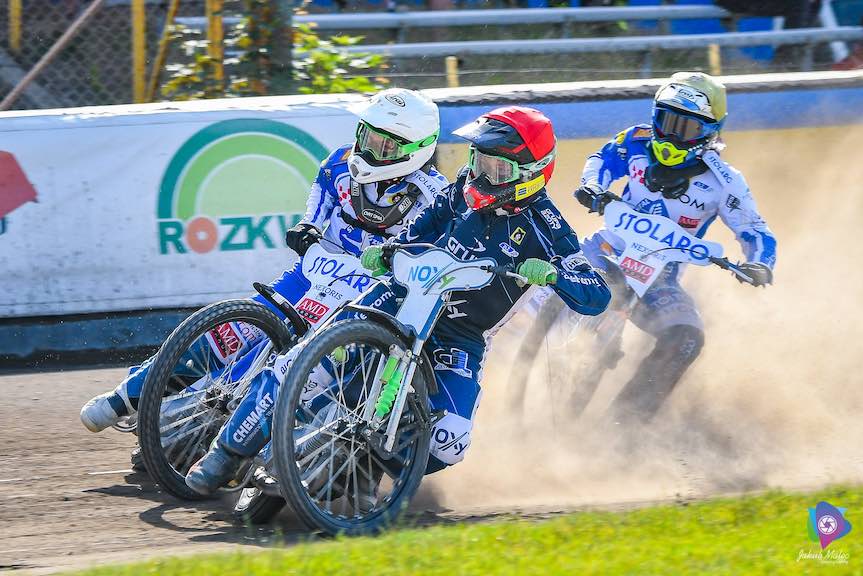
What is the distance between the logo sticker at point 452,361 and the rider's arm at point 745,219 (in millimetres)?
2333

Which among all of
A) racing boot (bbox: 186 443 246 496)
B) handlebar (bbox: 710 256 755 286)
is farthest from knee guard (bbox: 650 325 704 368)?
racing boot (bbox: 186 443 246 496)

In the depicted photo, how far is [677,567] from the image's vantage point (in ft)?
14.5

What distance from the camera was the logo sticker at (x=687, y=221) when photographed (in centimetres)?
780

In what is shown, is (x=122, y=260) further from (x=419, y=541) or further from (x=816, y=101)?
(x=816, y=101)

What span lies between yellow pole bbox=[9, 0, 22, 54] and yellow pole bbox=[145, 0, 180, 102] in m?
1.63

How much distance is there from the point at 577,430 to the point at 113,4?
7.59 meters

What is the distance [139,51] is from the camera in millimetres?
11594

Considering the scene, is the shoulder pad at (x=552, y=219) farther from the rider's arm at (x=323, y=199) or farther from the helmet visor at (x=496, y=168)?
the rider's arm at (x=323, y=199)

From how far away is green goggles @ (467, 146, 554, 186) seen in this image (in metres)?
5.86

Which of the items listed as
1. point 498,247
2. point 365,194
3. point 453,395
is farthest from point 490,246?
point 365,194

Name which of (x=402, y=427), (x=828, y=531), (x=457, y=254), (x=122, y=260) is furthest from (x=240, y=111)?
(x=828, y=531)

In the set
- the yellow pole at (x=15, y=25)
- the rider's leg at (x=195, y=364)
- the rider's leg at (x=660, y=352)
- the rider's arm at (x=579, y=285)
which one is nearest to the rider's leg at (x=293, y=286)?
the rider's leg at (x=195, y=364)

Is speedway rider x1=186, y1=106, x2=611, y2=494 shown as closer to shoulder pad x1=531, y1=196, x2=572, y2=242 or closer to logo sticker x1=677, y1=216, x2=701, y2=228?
shoulder pad x1=531, y1=196, x2=572, y2=242

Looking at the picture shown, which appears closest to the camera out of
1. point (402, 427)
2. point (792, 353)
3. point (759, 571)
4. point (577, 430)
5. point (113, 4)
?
point (759, 571)
